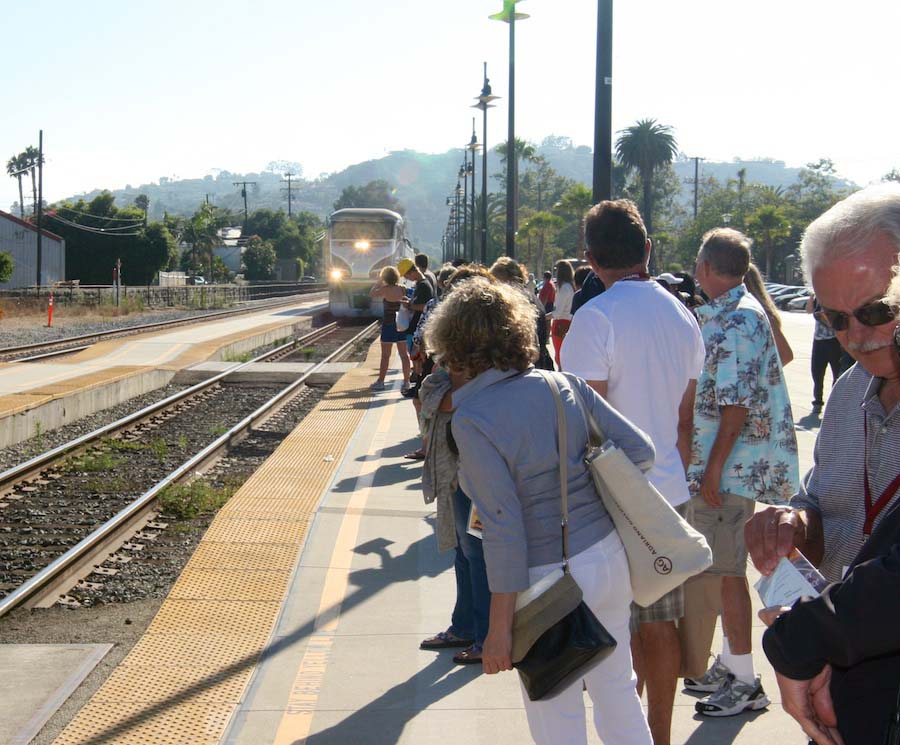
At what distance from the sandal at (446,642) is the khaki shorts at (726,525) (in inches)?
57.3

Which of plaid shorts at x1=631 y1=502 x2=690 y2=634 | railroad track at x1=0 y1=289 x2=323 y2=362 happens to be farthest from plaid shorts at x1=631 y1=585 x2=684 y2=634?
railroad track at x1=0 y1=289 x2=323 y2=362

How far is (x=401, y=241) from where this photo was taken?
37.4m

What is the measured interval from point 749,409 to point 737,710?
1.21 m

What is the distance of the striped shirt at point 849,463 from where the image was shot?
223 centimetres

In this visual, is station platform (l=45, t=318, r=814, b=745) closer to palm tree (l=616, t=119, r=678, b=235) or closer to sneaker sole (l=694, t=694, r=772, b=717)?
sneaker sole (l=694, t=694, r=772, b=717)

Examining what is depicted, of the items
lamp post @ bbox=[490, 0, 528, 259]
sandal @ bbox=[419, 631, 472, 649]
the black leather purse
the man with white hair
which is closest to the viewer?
the man with white hair

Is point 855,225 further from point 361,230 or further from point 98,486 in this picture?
point 361,230

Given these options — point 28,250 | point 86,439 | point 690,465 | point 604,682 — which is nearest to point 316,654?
point 690,465

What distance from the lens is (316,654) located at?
525cm

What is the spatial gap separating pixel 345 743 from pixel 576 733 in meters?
1.32

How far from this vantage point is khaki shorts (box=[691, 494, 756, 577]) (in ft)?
14.6

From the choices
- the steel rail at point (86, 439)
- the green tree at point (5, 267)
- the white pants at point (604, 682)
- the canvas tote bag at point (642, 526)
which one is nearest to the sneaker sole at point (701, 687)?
the white pants at point (604, 682)

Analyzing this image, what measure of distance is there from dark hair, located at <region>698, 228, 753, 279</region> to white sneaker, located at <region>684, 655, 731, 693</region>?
5.25 ft

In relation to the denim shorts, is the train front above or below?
above
